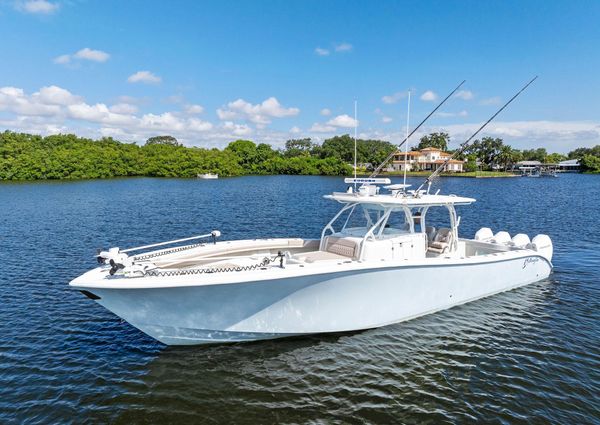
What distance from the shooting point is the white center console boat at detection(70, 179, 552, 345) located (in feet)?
25.9

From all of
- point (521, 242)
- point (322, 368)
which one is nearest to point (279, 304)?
point (322, 368)

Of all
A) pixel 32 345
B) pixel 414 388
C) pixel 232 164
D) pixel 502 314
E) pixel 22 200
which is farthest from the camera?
pixel 232 164

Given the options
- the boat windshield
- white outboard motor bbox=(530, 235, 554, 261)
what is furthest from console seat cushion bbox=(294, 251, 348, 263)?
white outboard motor bbox=(530, 235, 554, 261)

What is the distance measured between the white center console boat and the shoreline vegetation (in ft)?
289

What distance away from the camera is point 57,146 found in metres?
98.6

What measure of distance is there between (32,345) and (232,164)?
338 feet

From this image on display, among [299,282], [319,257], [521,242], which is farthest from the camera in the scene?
[521,242]

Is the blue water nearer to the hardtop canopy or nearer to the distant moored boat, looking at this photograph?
the hardtop canopy

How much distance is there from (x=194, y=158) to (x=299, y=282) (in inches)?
3900

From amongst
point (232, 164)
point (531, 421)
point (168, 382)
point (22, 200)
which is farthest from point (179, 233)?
point (232, 164)

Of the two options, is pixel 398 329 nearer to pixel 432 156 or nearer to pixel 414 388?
pixel 414 388

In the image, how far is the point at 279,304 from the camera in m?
8.43

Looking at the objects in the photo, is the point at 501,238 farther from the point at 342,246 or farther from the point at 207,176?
the point at 207,176

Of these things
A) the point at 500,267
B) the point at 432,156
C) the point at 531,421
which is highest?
the point at 432,156
